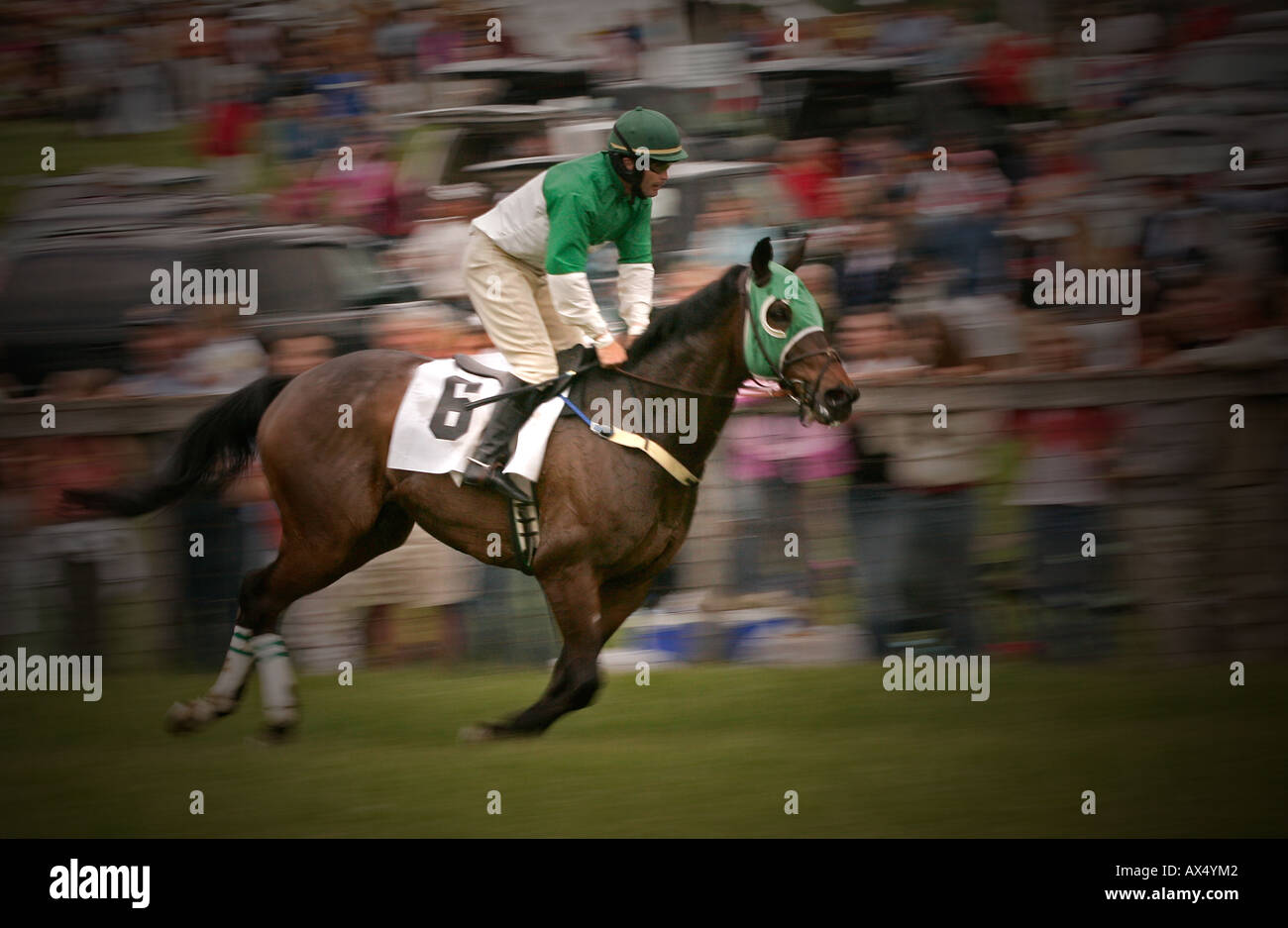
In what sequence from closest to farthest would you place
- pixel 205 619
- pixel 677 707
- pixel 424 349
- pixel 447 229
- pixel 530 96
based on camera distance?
pixel 677 707
pixel 205 619
pixel 424 349
pixel 447 229
pixel 530 96

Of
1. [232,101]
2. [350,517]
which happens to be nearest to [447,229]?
[232,101]

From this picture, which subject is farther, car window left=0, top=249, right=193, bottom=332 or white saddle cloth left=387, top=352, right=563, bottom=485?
car window left=0, top=249, right=193, bottom=332

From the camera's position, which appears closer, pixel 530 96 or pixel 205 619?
pixel 205 619

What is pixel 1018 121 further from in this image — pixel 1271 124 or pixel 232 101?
pixel 232 101

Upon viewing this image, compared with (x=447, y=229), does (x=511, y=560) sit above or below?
below

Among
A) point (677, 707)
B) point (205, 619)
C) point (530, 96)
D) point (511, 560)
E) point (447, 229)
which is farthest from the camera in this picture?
point (530, 96)

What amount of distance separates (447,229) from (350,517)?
189cm

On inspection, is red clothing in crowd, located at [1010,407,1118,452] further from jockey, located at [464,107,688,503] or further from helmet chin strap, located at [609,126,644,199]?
helmet chin strap, located at [609,126,644,199]

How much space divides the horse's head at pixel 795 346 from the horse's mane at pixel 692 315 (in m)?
0.12

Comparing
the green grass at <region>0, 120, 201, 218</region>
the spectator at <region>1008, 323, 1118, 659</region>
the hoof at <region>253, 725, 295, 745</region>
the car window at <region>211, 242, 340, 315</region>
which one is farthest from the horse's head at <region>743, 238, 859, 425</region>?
the green grass at <region>0, 120, 201, 218</region>

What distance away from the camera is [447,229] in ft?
20.8

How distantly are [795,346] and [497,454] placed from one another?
99 centimetres

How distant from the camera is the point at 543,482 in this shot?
4688mm

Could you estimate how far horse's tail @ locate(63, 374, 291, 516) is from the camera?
5.04 m
